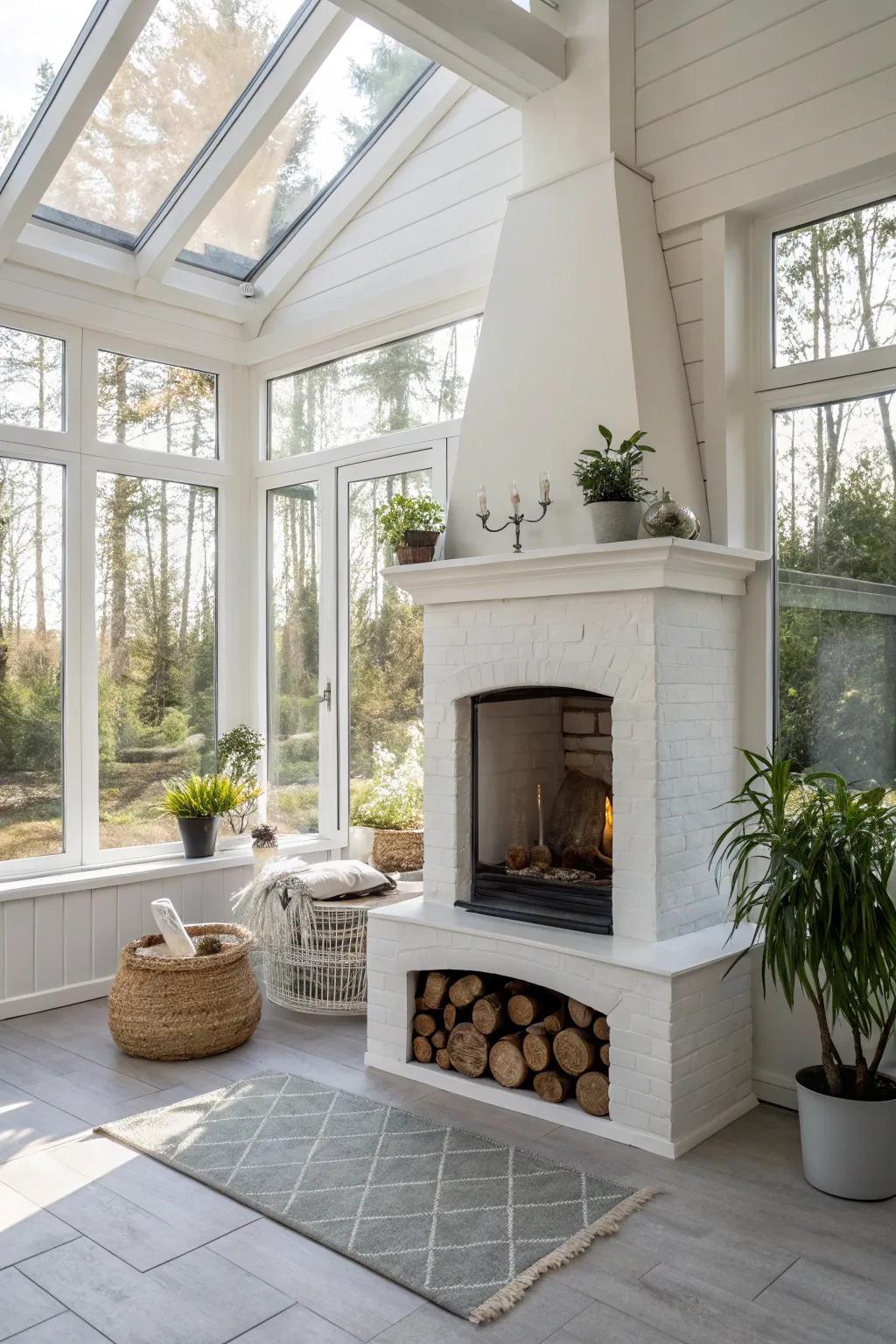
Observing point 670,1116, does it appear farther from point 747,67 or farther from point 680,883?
point 747,67

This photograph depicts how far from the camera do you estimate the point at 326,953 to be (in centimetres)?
→ 409

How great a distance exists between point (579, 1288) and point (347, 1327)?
19.9 inches

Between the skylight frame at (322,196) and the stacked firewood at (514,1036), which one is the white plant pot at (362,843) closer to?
the stacked firewood at (514,1036)

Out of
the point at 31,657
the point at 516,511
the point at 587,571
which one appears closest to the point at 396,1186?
the point at 587,571

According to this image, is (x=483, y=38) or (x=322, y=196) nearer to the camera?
(x=483, y=38)

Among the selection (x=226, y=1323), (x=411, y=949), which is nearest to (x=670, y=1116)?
(x=411, y=949)

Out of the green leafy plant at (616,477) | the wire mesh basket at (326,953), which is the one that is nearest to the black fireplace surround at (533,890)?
the wire mesh basket at (326,953)

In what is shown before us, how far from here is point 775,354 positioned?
3.53 m

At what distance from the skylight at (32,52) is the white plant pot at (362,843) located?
315 cm

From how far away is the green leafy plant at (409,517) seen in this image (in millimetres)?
3900

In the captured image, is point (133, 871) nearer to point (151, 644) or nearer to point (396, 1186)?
point (151, 644)

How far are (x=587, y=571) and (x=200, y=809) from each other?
7.79 ft

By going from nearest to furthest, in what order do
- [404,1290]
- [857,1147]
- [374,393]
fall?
1. [404,1290]
2. [857,1147]
3. [374,393]

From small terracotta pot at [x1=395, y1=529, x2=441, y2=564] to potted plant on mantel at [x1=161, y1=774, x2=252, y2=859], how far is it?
1.72m
